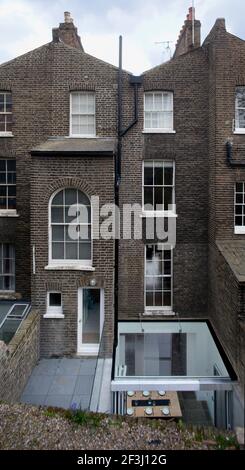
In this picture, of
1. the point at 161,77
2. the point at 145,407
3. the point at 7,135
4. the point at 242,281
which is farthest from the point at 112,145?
the point at 145,407

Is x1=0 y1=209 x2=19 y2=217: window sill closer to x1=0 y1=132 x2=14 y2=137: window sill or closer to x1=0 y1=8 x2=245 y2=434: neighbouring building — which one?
x1=0 y1=8 x2=245 y2=434: neighbouring building

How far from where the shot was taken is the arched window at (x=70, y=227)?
Answer: 11109mm

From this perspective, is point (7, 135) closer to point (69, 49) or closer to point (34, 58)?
point (34, 58)

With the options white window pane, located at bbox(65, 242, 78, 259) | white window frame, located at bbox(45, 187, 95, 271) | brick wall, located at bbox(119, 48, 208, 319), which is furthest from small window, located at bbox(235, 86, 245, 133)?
white window pane, located at bbox(65, 242, 78, 259)

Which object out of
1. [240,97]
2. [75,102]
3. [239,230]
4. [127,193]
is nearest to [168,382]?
[239,230]

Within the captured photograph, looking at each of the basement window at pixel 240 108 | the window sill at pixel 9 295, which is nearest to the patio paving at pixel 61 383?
the window sill at pixel 9 295

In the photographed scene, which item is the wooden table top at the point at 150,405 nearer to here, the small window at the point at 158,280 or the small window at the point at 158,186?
the small window at the point at 158,280

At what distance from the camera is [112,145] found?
11.9m

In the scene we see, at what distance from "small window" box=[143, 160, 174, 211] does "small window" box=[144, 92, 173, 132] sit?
1.28 m

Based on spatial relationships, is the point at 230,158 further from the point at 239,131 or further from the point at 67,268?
the point at 67,268

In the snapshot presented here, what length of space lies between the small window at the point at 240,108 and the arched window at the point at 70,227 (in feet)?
19.0

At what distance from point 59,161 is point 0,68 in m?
4.89

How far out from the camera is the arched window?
36.4 ft

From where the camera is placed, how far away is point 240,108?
1238cm
